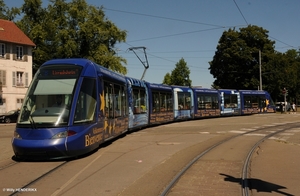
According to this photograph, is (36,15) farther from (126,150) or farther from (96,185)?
(96,185)

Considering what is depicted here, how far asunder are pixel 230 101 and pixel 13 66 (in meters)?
23.7

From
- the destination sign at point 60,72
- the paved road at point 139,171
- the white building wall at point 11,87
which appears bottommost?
the paved road at point 139,171

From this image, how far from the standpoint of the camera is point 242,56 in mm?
62438

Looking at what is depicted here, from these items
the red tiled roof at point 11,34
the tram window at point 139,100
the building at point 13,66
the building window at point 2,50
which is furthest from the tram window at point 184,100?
the building window at point 2,50

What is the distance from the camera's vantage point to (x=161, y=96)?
26078 mm

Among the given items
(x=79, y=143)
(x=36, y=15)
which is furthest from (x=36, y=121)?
(x=36, y=15)

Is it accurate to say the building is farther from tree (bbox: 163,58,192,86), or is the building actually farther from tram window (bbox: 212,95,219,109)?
tree (bbox: 163,58,192,86)

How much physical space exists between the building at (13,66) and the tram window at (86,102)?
33606 millimetres

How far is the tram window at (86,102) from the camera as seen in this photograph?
→ 1090 cm

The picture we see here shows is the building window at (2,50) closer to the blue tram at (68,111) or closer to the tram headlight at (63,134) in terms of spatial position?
the blue tram at (68,111)

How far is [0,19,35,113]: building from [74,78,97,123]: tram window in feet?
110

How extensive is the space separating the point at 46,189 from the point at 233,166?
16.0ft

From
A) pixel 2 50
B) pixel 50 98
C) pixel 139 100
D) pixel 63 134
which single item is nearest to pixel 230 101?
pixel 139 100

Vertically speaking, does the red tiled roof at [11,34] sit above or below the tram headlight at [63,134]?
above
